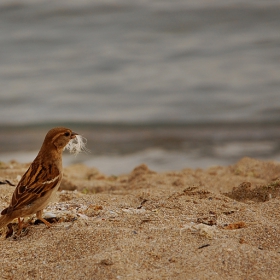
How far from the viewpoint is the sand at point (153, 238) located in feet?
12.5

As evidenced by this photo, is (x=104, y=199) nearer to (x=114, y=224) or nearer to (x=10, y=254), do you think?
(x=114, y=224)

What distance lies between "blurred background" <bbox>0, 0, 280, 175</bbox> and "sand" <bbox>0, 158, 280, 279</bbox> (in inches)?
171

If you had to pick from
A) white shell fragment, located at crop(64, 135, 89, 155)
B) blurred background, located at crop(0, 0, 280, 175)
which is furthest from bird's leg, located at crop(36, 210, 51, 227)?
blurred background, located at crop(0, 0, 280, 175)

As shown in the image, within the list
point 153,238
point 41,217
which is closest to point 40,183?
point 41,217

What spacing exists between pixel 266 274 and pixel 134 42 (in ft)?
43.5

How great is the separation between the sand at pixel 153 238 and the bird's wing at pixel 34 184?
292mm

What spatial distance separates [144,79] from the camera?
14461mm

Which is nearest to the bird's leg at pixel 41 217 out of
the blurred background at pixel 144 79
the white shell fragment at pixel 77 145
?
the white shell fragment at pixel 77 145

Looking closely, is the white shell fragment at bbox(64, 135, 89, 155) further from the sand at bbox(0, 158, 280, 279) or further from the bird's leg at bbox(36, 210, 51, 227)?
the bird's leg at bbox(36, 210, 51, 227)

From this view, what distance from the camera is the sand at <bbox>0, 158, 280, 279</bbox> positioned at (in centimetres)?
380

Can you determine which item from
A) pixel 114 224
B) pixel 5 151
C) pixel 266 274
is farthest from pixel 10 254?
pixel 5 151

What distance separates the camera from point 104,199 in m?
5.46

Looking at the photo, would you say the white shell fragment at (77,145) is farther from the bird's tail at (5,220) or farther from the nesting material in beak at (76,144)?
the bird's tail at (5,220)

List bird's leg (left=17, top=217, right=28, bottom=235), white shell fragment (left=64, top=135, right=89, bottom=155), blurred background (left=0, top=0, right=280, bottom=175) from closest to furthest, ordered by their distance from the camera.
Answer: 1. bird's leg (left=17, top=217, right=28, bottom=235)
2. white shell fragment (left=64, top=135, right=89, bottom=155)
3. blurred background (left=0, top=0, right=280, bottom=175)
